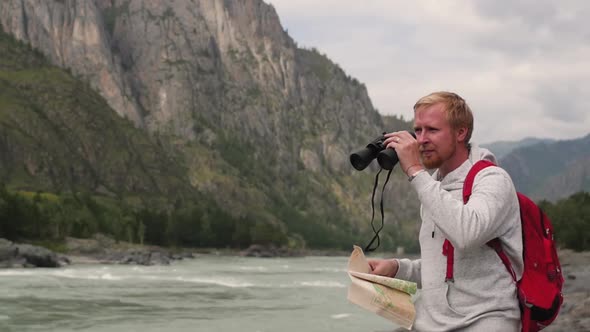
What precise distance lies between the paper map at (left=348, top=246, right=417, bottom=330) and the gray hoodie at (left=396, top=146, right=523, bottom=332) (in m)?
0.14

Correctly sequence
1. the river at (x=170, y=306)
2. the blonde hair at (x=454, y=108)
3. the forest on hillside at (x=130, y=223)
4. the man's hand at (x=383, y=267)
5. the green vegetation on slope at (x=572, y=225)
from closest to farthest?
1. the blonde hair at (x=454, y=108)
2. the man's hand at (x=383, y=267)
3. the river at (x=170, y=306)
4. the green vegetation on slope at (x=572, y=225)
5. the forest on hillside at (x=130, y=223)

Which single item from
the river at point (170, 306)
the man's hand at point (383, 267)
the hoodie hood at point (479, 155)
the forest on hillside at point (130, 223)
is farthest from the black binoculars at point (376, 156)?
the forest on hillside at point (130, 223)

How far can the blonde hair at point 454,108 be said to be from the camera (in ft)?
16.4

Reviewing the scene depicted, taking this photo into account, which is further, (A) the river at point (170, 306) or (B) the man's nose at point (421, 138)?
(A) the river at point (170, 306)

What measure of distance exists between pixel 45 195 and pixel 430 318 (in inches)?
5963

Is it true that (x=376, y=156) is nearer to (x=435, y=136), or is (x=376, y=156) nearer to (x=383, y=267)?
(x=435, y=136)

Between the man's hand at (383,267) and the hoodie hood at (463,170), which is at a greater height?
the hoodie hood at (463,170)

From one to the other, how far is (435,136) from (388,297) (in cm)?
110

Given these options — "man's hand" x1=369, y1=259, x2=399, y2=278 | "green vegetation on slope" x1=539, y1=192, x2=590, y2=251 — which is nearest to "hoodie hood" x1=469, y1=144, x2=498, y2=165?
"man's hand" x1=369, y1=259, x2=399, y2=278

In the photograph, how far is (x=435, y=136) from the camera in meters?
5.03

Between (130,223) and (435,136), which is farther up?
(130,223)

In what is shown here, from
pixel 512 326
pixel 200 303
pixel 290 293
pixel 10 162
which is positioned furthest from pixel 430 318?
pixel 10 162

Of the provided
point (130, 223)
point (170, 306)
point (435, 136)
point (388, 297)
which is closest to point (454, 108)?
point (435, 136)

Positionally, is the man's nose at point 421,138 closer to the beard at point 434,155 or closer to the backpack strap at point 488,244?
the beard at point 434,155
